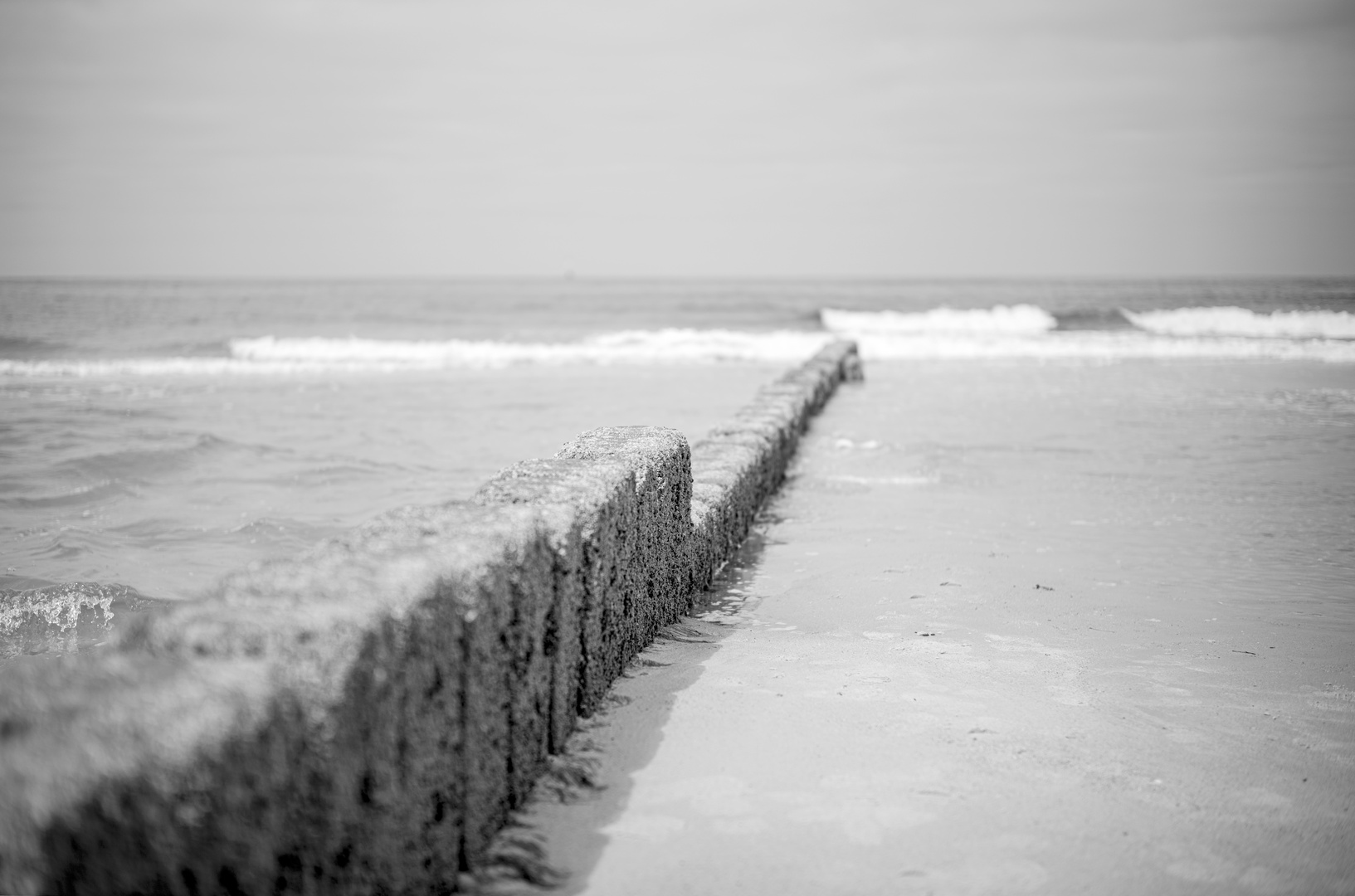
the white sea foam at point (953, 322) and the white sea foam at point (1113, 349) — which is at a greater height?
the white sea foam at point (953, 322)

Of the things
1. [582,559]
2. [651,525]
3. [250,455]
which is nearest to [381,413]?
[250,455]

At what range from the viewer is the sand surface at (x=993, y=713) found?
98.7 inches

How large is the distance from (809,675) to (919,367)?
16.8 meters

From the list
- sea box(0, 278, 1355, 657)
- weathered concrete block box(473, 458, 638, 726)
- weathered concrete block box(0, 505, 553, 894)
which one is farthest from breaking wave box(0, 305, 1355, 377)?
weathered concrete block box(0, 505, 553, 894)

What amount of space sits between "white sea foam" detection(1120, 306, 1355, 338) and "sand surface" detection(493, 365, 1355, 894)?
99.8 ft

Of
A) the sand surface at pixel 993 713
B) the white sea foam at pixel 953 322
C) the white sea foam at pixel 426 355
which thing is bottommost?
the sand surface at pixel 993 713

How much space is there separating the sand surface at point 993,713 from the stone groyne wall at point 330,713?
403 mm

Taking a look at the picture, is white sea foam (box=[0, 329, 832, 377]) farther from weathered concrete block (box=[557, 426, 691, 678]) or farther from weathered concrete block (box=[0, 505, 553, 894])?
weathered concrete block (box=[0, 505, 553, 894])

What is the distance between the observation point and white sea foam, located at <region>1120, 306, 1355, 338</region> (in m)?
32.8

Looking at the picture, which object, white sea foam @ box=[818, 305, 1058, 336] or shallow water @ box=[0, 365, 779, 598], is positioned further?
white sea foam @ box=[818, 305, 1058, 336]

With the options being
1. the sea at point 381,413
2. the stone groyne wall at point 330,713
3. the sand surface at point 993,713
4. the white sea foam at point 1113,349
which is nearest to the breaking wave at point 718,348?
the white sea foam at point 1113,349

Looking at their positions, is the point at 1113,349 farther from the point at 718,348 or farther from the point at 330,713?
the point at 330,713

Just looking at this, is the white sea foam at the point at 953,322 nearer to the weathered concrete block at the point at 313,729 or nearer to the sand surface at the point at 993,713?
the sand surface at the point at 993,713

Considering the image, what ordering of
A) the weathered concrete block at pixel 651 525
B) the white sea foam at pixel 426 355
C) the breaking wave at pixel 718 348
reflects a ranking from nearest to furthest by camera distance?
the weathered concrete block at pixel 651 525, the white sea foam at pixel 426 355, the breaking wave at pixel 718 348
